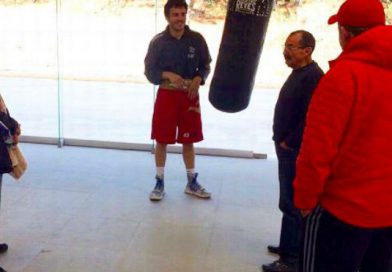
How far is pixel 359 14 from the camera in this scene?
164 cm

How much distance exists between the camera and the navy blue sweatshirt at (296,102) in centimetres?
236

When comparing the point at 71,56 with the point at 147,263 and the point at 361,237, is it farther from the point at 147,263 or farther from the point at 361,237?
the point at 361,237

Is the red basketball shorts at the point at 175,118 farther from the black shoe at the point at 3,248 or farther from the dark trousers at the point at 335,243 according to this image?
the dark trousers at the point at 335,243

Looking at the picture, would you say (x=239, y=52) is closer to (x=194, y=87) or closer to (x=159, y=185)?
(x=194, y=87)

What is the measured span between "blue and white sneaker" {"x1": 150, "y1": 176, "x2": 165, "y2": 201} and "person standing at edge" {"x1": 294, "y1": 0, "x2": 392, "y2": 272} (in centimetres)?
192

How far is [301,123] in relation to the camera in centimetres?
242

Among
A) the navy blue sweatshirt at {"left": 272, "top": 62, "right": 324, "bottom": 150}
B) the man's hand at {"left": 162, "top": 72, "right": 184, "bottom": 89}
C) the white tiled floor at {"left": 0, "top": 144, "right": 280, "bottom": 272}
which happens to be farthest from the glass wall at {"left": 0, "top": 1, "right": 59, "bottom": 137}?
the navy blue sweatshirt at {"left": 272, "top": 62, "right": 324, "bottom": 150}

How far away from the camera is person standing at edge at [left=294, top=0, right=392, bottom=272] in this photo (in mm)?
1524

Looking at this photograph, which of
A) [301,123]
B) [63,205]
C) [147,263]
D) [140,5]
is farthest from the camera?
[140,5]

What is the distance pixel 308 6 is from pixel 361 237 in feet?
14.6

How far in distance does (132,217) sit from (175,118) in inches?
28.1

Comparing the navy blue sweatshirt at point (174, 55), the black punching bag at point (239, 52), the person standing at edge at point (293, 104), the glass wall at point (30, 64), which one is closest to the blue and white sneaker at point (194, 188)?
the navy blue sweatshirt at point (174, 55)

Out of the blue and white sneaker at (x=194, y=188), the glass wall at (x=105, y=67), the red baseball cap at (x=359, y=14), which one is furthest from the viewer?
the glass wall at (x=105, y=67)

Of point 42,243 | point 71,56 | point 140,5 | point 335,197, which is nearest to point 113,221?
point 42,243
